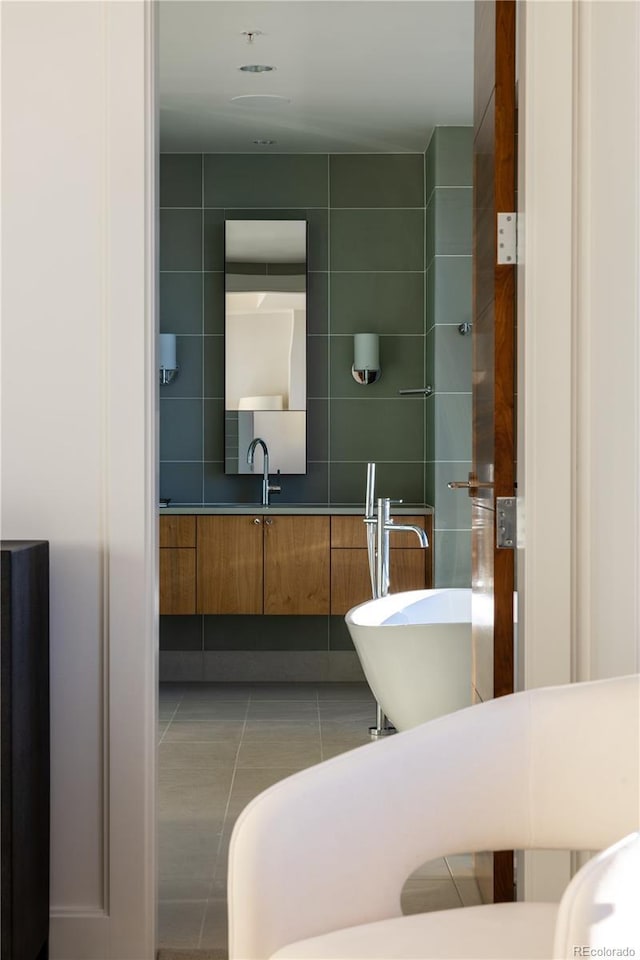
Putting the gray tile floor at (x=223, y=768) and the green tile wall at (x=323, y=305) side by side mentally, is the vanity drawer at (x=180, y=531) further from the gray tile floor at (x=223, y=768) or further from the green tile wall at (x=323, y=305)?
the gray tile floor at (x=223, y=768)

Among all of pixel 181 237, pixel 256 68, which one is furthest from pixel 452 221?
pixel 181 237

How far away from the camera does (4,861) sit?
1.92 metres

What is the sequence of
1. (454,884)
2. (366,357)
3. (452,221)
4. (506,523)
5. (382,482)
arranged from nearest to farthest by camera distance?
(506,523)
(454,884)
(452,221)
(366,357)
(382,482)

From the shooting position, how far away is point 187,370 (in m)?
5.57

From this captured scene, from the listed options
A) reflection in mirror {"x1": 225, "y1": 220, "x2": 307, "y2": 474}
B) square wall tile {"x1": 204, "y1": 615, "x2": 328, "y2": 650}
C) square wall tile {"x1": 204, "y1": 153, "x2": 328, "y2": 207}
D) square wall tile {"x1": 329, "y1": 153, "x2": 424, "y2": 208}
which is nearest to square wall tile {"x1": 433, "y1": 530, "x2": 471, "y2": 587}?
square wall tile {"x1": 204, "y1": 615, "x2": 328, "y2": 650}

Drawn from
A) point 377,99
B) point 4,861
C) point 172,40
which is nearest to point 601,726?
point 4,861

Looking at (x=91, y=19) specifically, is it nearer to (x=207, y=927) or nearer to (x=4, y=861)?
(x=4, y=861)

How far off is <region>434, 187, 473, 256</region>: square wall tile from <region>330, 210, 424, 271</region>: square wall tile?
0.37 metres

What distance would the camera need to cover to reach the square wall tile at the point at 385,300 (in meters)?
5.54

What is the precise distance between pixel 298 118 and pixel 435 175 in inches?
29.3

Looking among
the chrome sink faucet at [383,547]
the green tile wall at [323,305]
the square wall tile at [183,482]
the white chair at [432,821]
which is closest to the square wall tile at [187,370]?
the green tile wall at [323,305]

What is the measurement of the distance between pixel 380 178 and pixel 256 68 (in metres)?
1.32

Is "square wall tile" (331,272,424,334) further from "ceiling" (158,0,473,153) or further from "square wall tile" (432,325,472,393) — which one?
"ceiling" (158,0,473,153)

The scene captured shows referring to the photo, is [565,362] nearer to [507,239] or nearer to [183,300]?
[507,239]
